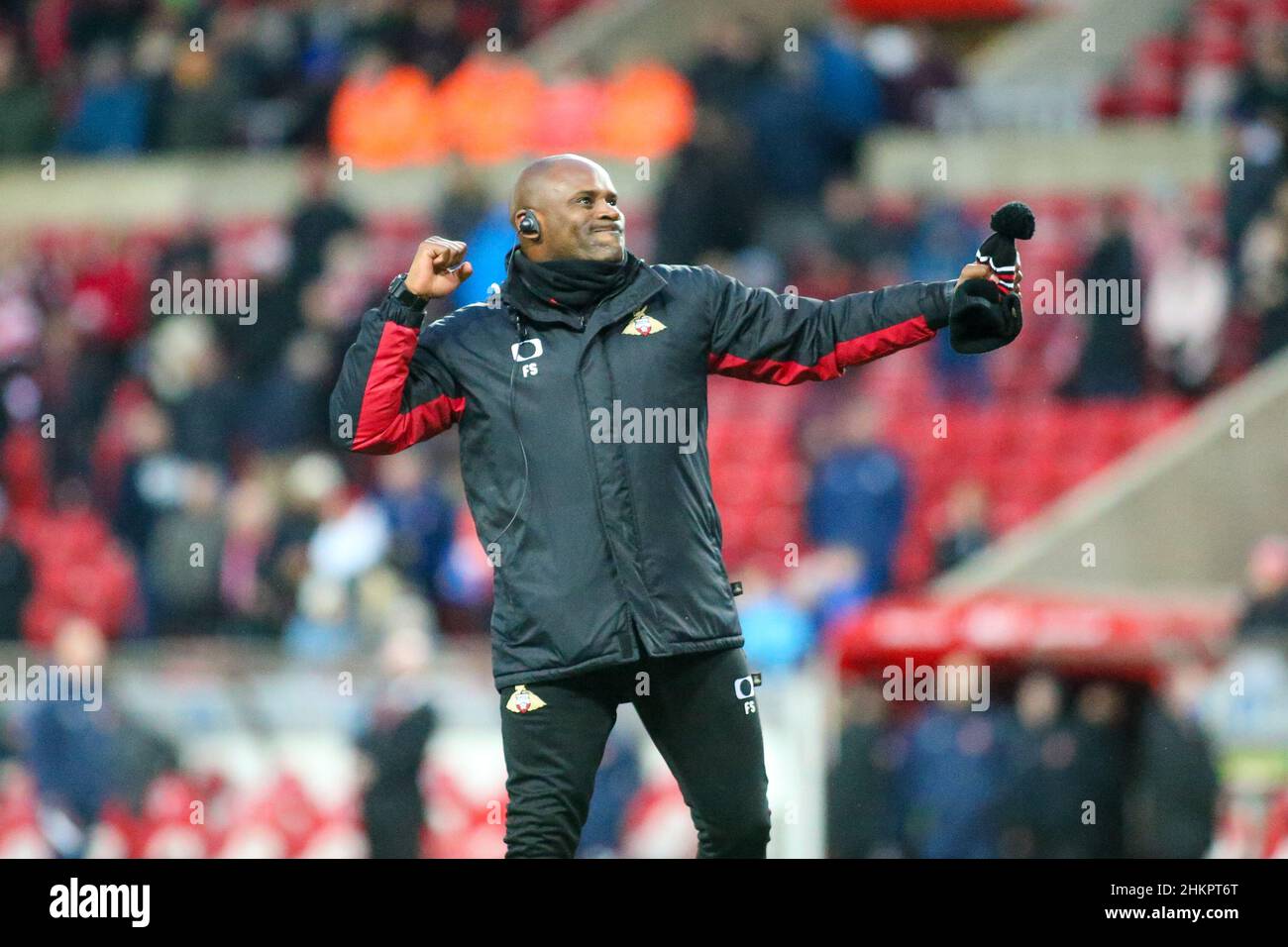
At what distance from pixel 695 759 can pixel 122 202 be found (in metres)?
12.8

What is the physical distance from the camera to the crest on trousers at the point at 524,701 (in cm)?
554

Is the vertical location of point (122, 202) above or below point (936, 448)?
above

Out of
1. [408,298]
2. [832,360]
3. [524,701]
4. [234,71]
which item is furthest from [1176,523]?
[234,71]

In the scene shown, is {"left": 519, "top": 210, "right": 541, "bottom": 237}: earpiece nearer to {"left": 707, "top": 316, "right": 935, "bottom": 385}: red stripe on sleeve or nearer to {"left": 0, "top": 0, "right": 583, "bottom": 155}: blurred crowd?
{"left": 707, "top": 316, "right": 935, "bottom": 385}: red stripe on sleeve

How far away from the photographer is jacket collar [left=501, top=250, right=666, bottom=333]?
5.64 meters

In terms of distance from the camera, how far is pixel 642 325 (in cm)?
568

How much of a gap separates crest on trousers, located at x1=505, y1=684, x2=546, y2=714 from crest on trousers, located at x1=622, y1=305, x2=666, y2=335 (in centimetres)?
89

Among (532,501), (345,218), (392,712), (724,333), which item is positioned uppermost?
(345,218)

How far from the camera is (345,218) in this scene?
15.5 metres

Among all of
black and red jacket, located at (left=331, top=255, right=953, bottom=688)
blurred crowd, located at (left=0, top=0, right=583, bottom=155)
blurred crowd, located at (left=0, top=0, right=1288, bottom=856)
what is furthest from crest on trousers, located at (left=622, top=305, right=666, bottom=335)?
blurred crowd, located at (left=0, top=0, right=583, bottom=155)
